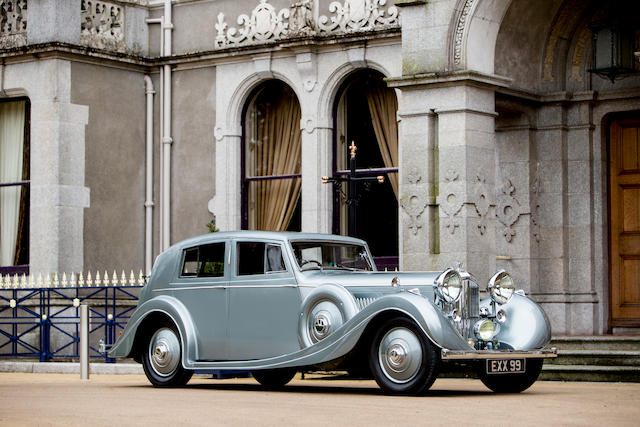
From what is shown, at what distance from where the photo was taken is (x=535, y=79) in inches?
692

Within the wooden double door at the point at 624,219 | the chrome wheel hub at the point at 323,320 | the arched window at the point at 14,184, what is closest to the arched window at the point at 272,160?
the arched window at the point at 14,184

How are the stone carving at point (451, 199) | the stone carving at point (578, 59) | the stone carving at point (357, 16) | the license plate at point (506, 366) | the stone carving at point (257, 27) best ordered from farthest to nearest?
the stone carving at point (257, 27) < the stone carving at point (357, 16) < the stone carving at point (578, 59) < the stone carving at point (451, 199) < the license plate at point (506, 366)

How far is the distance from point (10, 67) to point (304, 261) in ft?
33.2

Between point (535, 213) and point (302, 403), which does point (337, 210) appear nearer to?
point (535, 213)

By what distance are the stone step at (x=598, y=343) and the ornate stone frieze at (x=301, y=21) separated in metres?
5.89

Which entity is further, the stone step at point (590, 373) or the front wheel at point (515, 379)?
the stone step at point (590, 373)

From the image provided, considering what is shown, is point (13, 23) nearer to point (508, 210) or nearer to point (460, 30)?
point (460, 30)

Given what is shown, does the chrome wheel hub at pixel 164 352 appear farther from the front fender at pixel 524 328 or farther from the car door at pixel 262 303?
the front fender at pixel 524 328

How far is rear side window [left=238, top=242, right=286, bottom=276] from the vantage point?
13008 millimetres

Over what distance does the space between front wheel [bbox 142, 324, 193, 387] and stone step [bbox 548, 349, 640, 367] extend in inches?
170

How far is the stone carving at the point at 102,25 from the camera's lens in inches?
835

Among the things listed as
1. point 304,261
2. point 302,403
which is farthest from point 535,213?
point 302,403

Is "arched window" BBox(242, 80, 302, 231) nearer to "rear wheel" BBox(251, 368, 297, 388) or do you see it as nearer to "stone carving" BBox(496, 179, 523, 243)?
"stone carving" BBox(496, 179, 523, 243)

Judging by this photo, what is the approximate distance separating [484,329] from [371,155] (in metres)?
8.39
